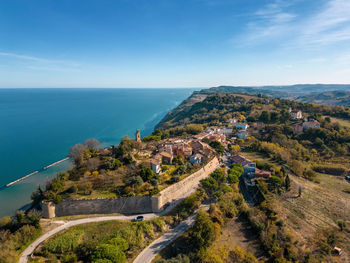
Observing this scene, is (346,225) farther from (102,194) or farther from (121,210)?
(102,194)

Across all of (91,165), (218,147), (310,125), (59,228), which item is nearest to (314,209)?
(218,147)

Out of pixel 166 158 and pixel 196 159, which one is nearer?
pixel 166 158

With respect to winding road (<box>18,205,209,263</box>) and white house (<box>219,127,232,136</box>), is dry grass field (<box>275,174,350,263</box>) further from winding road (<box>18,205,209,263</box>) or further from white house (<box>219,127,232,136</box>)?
white house (<box>219,127,232,136</box>)

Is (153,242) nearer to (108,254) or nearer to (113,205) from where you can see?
(108,254)

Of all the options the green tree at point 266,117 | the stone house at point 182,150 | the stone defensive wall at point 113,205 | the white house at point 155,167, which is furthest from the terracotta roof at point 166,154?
the green tree at point 266,117

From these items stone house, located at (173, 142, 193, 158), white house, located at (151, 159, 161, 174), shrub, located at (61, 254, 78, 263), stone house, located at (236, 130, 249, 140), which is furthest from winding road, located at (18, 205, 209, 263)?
stone house, located at (236, 130, 249, 140)

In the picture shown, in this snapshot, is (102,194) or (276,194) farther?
(276,194)

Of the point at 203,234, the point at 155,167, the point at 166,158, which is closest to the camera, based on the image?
the point at 203,234

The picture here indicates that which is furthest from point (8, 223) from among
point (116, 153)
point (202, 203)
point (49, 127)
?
point (49, 127)
